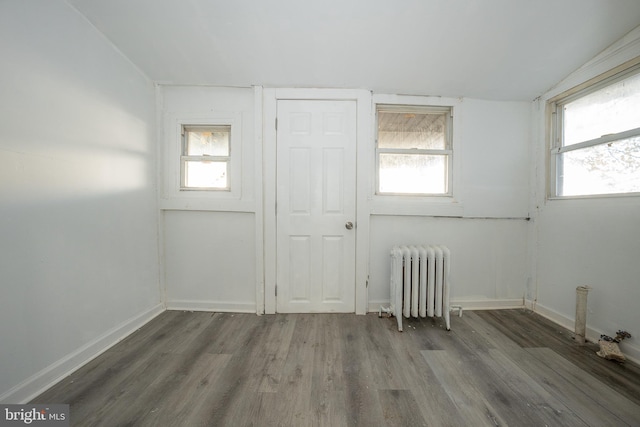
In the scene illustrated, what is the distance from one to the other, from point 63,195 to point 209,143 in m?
1.30

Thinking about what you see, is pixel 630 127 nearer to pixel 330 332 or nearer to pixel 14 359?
pixel 330 332

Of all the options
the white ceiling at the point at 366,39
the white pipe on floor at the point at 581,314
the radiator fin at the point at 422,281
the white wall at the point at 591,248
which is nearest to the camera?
the white ceiling at the point at 366,39

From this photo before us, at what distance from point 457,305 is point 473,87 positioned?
7.69 ft

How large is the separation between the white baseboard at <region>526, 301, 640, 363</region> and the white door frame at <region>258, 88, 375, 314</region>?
6.13 ft

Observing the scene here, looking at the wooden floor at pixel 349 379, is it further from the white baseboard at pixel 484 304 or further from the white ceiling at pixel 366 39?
the white ceiling at pixel 366 39

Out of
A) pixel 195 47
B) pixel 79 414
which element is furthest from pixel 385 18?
pixel 79 414

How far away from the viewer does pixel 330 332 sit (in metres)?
2.07

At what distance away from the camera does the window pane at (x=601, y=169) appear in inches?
69.9

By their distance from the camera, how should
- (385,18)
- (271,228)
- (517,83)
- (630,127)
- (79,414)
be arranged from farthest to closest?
(271,228)
(517,83)
(630,127)
(385,18)
(79,414)

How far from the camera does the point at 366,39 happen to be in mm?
1840

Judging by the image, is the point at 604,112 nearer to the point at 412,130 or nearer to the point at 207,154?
the point at 412,130

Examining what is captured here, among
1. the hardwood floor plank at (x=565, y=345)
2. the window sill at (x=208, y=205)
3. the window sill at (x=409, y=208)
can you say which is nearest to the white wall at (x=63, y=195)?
the window sill at (x=208, y=205)

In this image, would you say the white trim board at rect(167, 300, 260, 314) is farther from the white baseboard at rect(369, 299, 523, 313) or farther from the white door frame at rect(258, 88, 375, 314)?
the white baseboard at rect(369, 299, 523, 313)

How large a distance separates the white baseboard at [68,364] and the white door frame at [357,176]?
122 cm
